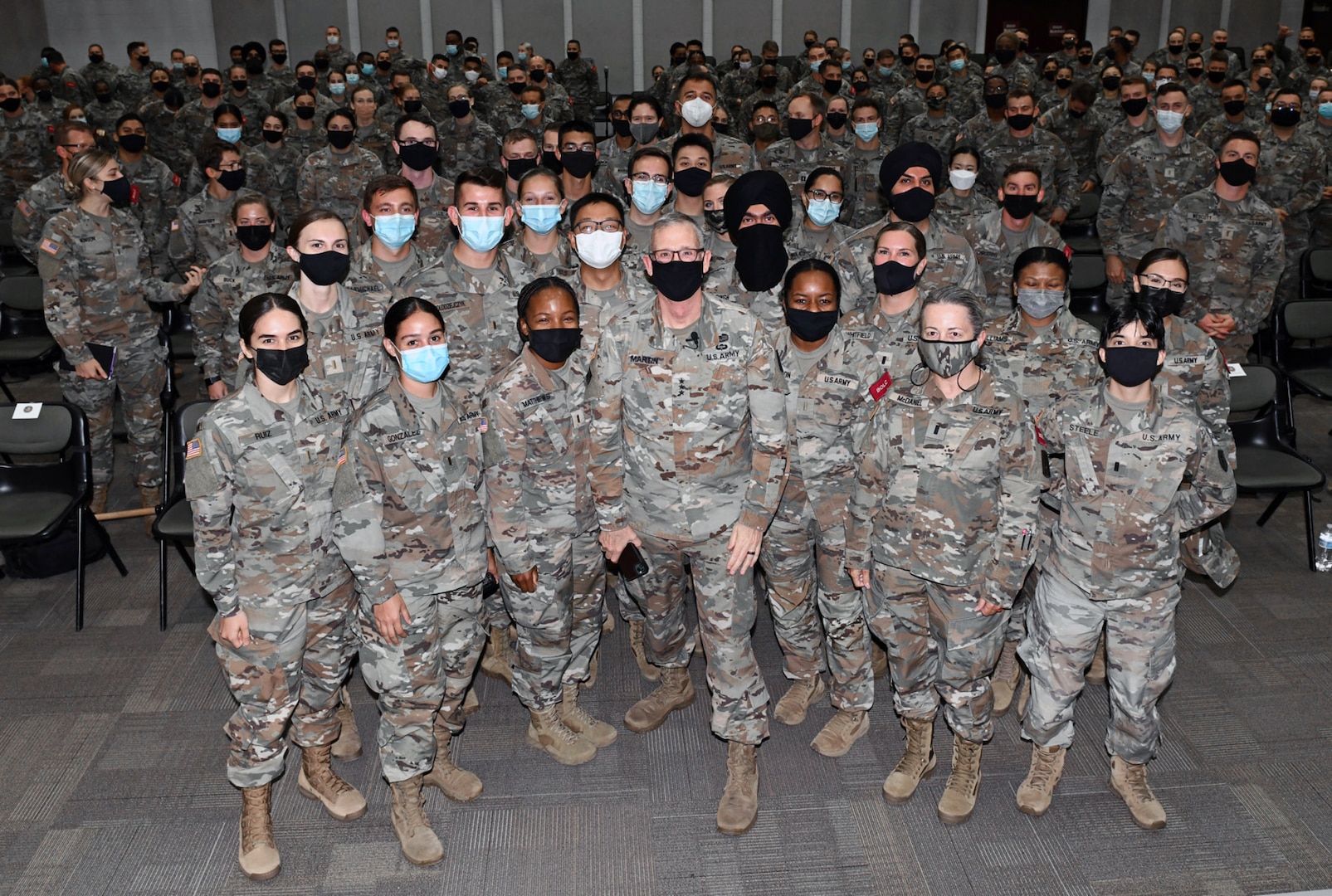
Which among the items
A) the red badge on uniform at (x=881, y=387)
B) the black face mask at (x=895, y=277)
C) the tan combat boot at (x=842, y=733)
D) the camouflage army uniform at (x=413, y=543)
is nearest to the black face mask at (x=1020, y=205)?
the black face mask at (x=895, y=277)

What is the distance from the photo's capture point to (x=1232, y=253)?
5379mm

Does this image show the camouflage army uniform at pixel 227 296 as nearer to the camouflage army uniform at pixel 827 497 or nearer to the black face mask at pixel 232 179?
the black face mask at pixel 232 179

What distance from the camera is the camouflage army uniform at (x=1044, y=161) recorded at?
701cm

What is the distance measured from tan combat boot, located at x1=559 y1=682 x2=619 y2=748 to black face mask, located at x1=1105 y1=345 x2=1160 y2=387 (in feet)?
6.96

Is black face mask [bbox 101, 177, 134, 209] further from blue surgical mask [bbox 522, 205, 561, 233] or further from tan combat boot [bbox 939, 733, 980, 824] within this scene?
tan combat boot [bbox 939, 733, 980, 824]

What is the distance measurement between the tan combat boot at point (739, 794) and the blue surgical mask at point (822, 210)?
233 centimetres

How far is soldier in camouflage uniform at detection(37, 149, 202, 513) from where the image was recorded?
5113 mm

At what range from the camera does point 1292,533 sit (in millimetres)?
5191

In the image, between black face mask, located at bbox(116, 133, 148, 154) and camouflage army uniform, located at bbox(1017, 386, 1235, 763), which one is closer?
camouflage army uniform, located at bbox(1017, 386, 1235, 763)

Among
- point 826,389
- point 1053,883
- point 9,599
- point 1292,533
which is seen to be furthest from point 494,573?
point 1292,533

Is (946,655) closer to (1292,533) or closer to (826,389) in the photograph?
(826,389)

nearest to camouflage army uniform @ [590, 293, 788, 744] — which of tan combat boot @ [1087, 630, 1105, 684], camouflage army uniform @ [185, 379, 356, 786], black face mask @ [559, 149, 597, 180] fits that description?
camouflage army uniform @ [185, 379, 356, 786]

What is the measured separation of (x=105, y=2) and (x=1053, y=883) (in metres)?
17.9

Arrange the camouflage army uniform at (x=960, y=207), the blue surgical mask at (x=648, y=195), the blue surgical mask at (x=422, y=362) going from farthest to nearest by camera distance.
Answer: the camouflage army uniform at (x=960, y=207)
the blue surgical mask at (x=648, y=195)
the blue surgical mask at (x=422, y=362)
